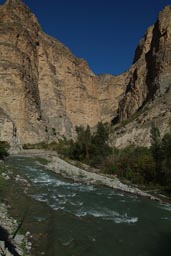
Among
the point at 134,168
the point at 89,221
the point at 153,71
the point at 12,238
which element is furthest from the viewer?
the point at 153,71

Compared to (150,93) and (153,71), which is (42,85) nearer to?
(153,71)

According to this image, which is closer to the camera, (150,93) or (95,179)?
(95,179)

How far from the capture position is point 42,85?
83375 mm

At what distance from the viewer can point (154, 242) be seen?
12.3 m

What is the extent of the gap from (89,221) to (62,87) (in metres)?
78.5

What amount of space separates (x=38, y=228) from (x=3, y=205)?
11.9 feet

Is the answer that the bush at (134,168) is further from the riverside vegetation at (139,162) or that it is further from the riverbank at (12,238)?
the riverbank at (12,238)

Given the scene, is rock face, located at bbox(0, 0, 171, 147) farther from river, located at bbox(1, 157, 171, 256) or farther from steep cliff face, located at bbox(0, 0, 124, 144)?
river, located at bbox(1, 157, 171, 256)

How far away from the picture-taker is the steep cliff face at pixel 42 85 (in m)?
68.6

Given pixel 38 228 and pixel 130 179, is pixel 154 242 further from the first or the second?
pixel 130 179

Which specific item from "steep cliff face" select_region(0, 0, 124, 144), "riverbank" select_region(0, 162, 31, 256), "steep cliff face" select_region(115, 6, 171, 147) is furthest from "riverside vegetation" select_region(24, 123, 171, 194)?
"steep cliff face" select_region(0, 0, 124, 144)

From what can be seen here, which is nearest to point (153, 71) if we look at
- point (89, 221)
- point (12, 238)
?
point (89, 221)

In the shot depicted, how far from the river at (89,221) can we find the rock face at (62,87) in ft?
82.8

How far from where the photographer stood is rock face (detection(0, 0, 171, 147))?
55062 millimetres
